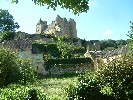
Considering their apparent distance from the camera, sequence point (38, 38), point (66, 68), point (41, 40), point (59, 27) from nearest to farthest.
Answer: point (66, 68), point (41, 40), point (38, 38), point (59, 27)

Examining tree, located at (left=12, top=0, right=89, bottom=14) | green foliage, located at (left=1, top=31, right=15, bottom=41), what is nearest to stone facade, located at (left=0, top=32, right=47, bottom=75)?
green foliage, located at (left=1, top=31, right=15, bottom=41)

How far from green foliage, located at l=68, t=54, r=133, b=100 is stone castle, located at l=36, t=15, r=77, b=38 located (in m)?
79.6

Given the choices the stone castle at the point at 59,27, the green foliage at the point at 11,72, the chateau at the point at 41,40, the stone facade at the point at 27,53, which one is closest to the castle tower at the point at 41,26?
the stone castle at the point at 59,27

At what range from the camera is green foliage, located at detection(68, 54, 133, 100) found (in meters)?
17.6

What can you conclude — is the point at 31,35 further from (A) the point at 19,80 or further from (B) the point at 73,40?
(A) the point at 19,80

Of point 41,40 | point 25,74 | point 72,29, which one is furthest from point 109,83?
point 72,29

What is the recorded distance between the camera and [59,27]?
4080 inches

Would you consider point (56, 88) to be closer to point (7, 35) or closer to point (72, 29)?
point (7, 35)

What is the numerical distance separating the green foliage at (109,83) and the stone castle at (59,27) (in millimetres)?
79607

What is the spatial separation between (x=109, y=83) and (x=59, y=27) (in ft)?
276

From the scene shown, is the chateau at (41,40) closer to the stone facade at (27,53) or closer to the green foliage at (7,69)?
the stone facade at (27,53)

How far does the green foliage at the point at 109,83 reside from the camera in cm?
1756

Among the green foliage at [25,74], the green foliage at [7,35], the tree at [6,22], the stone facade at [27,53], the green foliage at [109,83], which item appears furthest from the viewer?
the tree at [6,22]

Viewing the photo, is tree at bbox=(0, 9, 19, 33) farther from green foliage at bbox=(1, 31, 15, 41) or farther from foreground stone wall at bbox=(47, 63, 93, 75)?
foreground stone wall at bbox=(47, 63, 93, 75)
